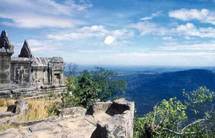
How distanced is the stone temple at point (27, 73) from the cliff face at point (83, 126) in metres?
24.1

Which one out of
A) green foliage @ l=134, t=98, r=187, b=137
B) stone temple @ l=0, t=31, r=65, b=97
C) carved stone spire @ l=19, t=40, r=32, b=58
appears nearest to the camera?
green foliage @ l=134, t=98, r=187, b=137

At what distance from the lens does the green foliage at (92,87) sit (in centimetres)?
4286

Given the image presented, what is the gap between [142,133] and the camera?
24891 millimetres

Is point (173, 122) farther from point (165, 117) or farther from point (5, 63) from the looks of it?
point (5, 63)

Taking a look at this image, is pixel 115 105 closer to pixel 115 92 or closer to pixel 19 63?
pixel 19 63

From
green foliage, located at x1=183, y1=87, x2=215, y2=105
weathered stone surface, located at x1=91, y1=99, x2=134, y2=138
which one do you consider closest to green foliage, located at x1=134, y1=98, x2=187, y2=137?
green foliage, located at x1=183, y1=87, x2=215, y2=105

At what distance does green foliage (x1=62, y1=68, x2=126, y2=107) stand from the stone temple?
2273mm

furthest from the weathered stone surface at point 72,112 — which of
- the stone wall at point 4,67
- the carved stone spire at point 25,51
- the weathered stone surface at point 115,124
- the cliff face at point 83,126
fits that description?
the carved stone spire at point 25,51

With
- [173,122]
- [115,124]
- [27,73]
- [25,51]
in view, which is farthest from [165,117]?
[25,51]

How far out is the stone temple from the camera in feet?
131

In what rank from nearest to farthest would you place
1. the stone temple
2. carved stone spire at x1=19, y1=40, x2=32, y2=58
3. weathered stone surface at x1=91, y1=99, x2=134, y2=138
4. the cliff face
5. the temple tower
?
weathered stone surface at x1=91, y1=99, x2=134, y2=138 → the cliff face → the temple tower → the stone temple → carved stone spire at x1=19, y1=40, x2=32, y2=58

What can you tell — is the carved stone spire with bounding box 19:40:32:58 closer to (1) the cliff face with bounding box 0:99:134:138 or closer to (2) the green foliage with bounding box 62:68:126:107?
(2) the green foliage with bounding box 62:68:126:107

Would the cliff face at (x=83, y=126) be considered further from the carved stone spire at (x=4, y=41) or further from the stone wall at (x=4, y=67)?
the carved stone spire at (x=4, y=41)

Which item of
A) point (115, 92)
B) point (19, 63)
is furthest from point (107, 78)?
point (19, 63)
